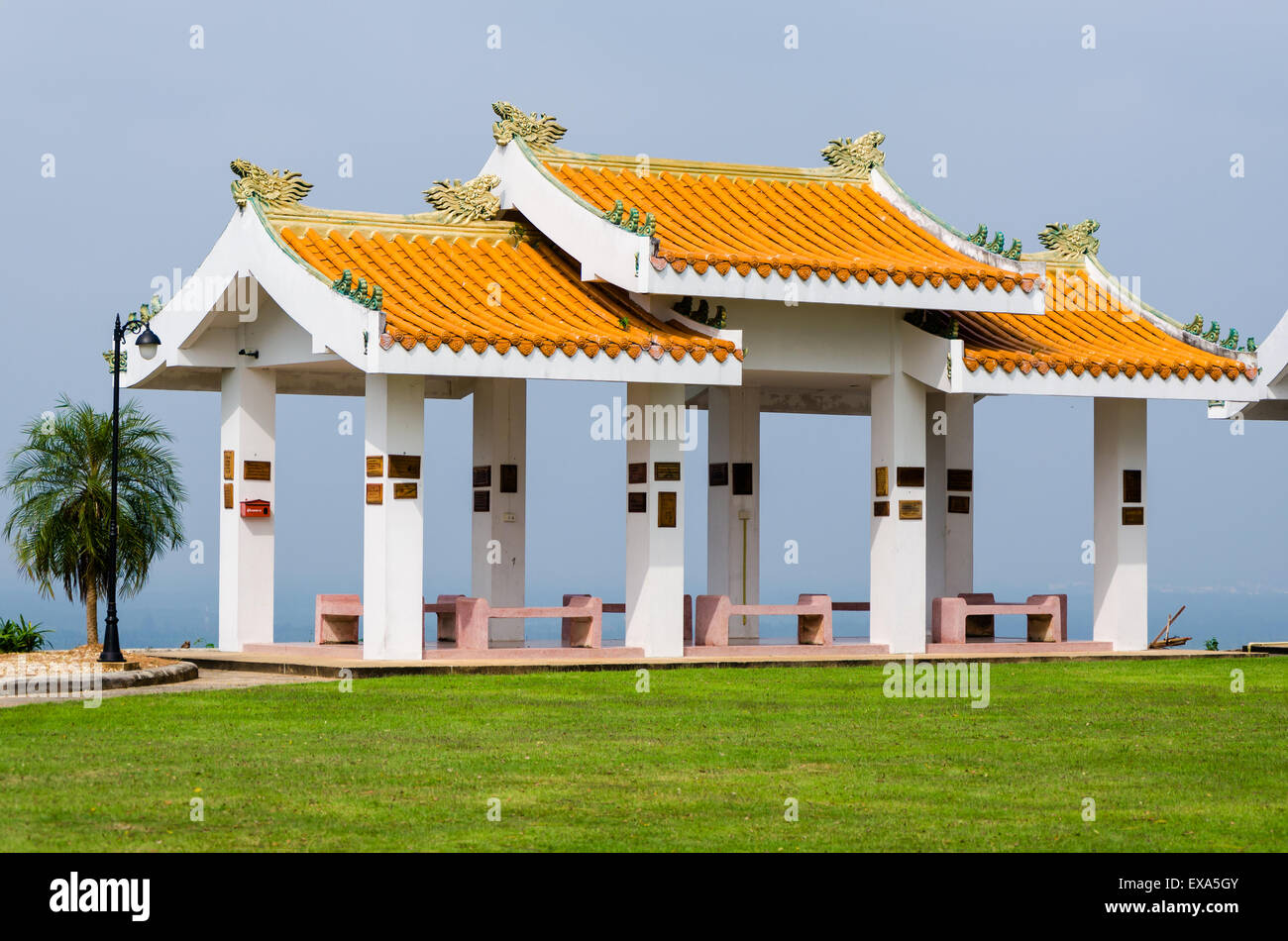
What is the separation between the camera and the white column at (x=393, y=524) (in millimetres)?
21312

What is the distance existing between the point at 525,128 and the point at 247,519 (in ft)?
20.7

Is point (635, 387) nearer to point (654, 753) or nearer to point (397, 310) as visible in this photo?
point (397, 310)

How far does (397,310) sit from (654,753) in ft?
29.1

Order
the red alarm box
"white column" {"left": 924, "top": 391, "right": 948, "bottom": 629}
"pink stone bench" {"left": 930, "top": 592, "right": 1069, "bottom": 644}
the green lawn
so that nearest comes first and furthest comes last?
the green lawn
the red alarm box
"pink stone bench" {"left": 930, "top": 592, "right": 1069, "bottom": 644}
"white column" {"left": 924, "top": 391, "right": 948, "bottom": 629}

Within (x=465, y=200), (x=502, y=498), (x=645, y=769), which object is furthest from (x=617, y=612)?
(x=645, y=769)

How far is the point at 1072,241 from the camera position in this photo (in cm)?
2767

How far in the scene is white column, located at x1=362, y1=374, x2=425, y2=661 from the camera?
21.3 meters

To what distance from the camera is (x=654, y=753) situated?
14.2m

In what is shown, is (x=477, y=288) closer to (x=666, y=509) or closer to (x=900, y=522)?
(x=666, y=509)

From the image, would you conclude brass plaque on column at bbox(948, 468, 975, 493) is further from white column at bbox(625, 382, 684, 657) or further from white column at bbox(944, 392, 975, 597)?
white column at bbox(625, 382, 684, 657)

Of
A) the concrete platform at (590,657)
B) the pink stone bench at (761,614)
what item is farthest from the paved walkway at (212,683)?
the pink stone bench at (761,614)

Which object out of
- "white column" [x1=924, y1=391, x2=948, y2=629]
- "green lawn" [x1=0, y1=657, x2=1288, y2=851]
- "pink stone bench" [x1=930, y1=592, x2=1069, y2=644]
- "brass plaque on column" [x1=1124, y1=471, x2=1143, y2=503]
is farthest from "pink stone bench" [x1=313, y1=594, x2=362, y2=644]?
"brass plaque on column" [x1=1124, y1=471, x2=1143, y2=503]
